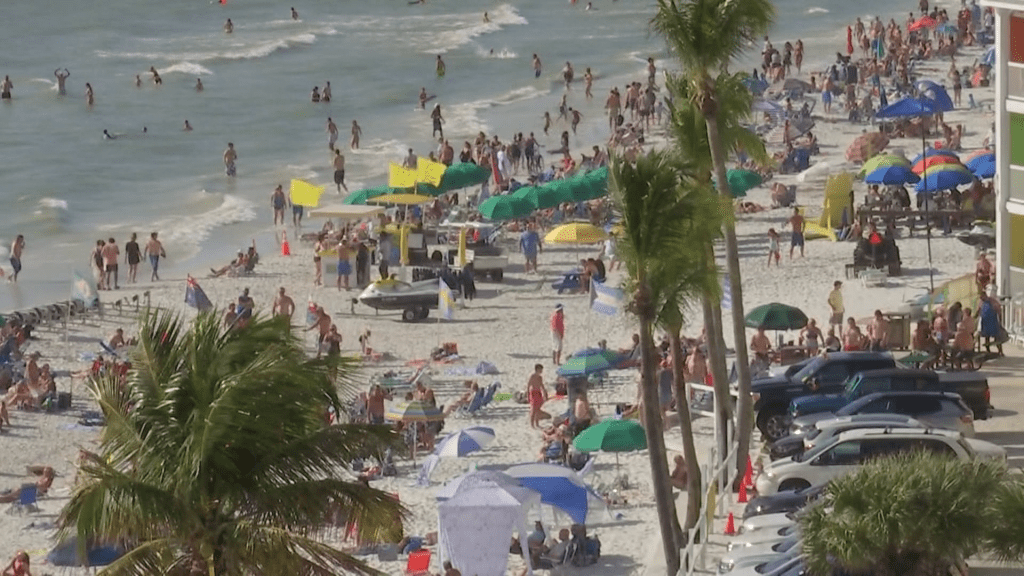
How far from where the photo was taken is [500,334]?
97.8ft

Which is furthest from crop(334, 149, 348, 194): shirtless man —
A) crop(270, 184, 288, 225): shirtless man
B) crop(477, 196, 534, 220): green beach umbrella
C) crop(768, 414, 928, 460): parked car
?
crop(768, 414, 928, 460): parked car

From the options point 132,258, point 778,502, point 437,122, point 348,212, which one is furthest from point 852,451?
point 437,122

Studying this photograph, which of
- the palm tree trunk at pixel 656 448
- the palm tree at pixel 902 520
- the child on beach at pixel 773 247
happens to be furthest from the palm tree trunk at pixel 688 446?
the child on beach at pixel 773 247

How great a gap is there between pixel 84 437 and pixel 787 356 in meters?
9.49

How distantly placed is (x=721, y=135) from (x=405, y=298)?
11.1 m

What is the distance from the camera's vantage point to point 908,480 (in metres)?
12.1

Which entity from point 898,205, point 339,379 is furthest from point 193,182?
point 339,379

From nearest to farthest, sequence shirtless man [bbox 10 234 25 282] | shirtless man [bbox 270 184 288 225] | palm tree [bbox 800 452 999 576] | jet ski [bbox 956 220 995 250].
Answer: palm tree [bbox 800 452 999 576], jet ski [bbox 956 220 995 250], shirtless man [bbox 10 234 25 282], shirtless man [bbox 270 184 288 225]

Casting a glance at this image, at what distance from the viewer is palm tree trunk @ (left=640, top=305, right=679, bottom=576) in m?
16.7

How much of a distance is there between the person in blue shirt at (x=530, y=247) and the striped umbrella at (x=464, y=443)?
12.0m

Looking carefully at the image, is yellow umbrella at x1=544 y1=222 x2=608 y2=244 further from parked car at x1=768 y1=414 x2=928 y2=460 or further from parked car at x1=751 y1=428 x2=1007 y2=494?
parked car at x1=751 y1=428 x2=1007 y2=494

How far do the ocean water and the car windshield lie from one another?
17156mm

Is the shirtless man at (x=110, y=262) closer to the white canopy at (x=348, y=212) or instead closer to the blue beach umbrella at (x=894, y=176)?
the white canopy at (x=348, y=212)

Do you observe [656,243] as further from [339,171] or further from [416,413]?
[339,171]
